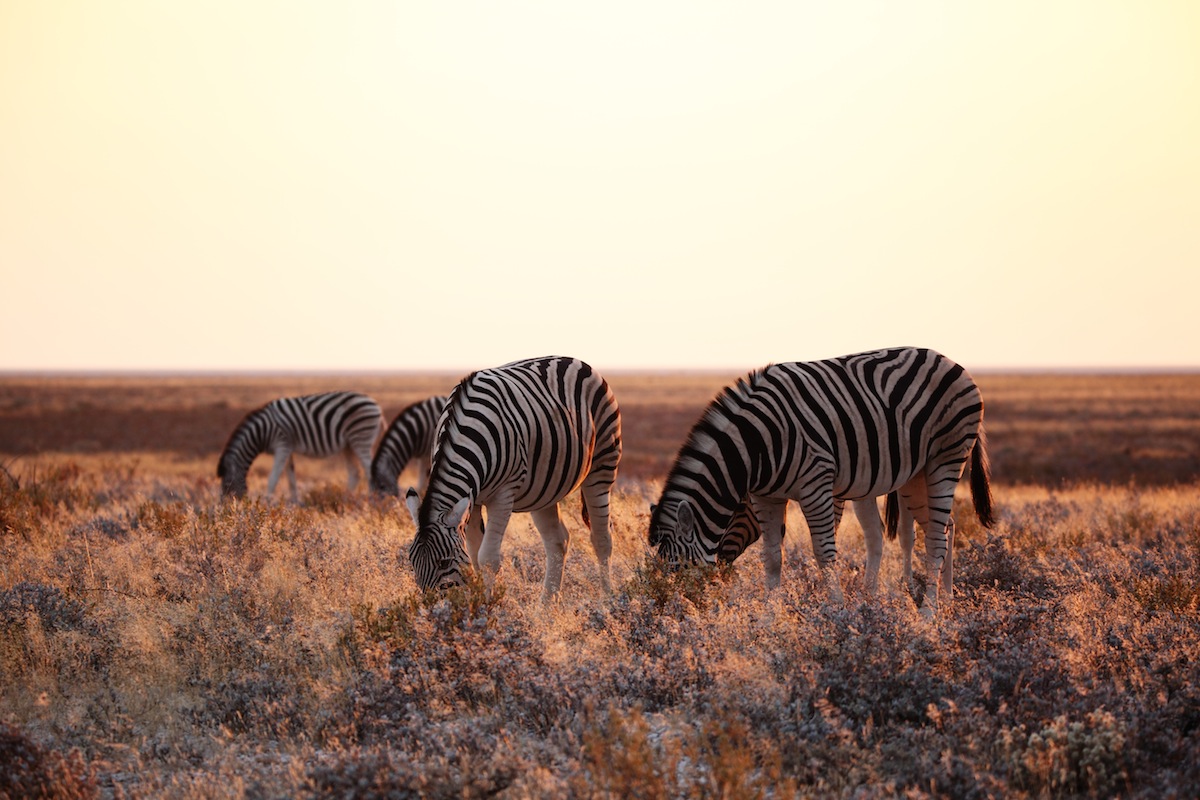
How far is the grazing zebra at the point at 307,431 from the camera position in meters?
17.8

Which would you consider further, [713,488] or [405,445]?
[405,445]

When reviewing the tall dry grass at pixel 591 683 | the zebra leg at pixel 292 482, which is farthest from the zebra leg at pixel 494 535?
the zebra leg at pixel 292 482

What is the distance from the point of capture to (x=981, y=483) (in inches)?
357

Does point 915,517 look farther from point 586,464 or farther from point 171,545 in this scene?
point 171,545

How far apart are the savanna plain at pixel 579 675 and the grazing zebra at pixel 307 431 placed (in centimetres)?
723

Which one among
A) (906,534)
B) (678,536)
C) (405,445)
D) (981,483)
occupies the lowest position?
(906,534)

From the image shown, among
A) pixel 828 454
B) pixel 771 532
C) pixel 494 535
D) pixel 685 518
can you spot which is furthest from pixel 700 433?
pixel 494 535

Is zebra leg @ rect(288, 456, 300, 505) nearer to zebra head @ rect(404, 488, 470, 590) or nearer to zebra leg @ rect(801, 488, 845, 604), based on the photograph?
zebra head @ rect(404, 488, 470, 590)

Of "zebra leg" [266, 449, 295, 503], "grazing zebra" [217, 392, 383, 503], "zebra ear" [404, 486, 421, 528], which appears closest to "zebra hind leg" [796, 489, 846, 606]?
"zebra ear" [404, 486, 421, 528]

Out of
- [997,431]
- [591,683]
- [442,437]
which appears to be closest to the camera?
[591,683]

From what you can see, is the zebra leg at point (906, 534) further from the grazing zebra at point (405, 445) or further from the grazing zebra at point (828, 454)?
the grazing zebra at point (405, 445)

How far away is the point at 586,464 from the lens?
854 cm

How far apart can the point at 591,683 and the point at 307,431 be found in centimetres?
1380

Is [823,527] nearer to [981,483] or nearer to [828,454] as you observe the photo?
[828,454]
